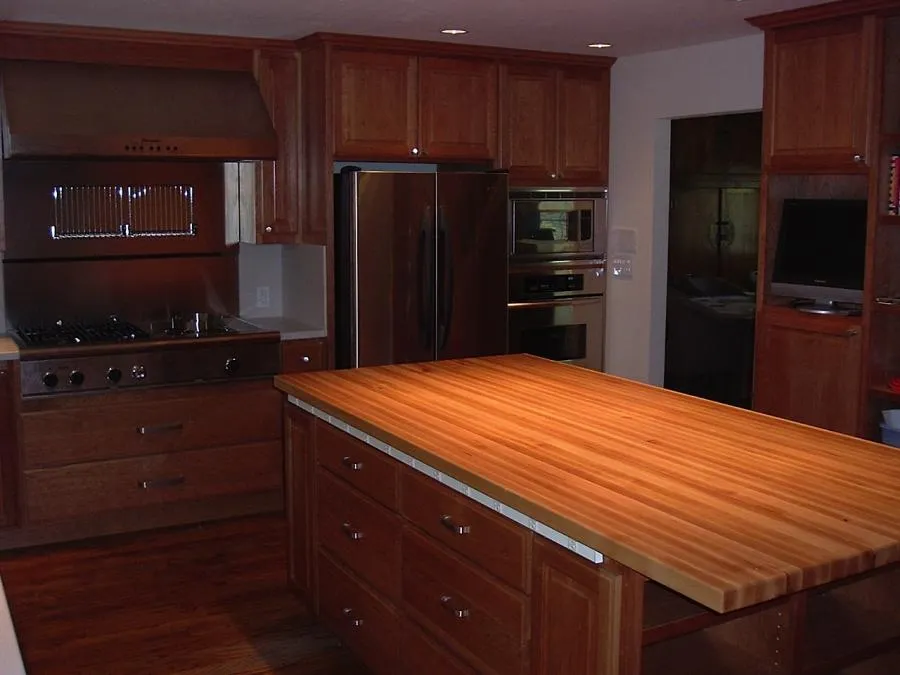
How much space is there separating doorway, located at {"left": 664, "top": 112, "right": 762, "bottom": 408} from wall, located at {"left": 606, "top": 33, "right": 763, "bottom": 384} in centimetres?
7

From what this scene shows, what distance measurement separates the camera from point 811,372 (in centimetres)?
446

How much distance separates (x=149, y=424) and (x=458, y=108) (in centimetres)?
218

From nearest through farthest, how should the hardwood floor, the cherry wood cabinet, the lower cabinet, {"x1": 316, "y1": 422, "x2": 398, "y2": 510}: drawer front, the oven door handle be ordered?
1. the lower cabinet
2. {"x1": 316, "y1": 422, "x2": 398, "y2": 510}: drawer front
3. the hardwood floor
4. the cherry wood cabinet
5. the oven door handle

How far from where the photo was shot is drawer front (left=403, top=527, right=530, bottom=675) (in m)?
2.38

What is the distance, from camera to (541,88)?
18.0 feet

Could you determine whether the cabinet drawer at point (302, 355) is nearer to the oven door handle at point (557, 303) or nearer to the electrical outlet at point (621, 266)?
the oven door handle at point (557, 303)

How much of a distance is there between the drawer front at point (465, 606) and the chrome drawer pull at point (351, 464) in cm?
31

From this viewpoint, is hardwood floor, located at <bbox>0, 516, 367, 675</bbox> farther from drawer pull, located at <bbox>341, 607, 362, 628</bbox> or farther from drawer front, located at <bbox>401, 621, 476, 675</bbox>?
drawer front, located at <bbox>401, 621, 476, 675</bbox>

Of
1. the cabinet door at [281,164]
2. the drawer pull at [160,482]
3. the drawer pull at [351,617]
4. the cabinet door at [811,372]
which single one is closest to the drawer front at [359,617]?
the drawer pull at [351,617]

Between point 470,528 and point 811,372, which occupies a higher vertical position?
point 811,372

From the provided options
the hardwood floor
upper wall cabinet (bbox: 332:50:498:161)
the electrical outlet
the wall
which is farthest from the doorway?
the hardwood floor

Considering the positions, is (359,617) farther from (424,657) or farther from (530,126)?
(530,126)

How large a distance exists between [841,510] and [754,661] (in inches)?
21.2

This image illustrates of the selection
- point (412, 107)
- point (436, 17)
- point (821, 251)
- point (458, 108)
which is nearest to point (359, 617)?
point (436, 17)
